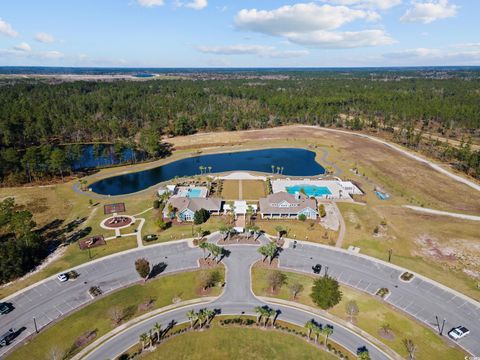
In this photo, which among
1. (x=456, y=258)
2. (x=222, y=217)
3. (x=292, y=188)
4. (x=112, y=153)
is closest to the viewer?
(x=456, y=258)

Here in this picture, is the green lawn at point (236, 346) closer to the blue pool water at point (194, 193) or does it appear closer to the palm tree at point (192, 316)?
the palm tree at point (192, 316)

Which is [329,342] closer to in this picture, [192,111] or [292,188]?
[292,188]

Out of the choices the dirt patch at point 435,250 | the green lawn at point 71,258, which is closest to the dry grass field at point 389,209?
the dirt patch at point 435,250

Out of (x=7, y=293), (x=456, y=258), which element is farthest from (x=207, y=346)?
(x=456, y=258)

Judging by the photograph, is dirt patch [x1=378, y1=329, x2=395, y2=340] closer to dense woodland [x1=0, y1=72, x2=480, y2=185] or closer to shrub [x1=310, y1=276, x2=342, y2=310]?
shrub [x1=310, y1=276, x2=342, y2=310]

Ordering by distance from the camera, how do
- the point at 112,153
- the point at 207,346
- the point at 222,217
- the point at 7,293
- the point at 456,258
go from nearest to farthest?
1. the point at 207,346
2. the point at 7,293
3. the point at 456,258
4. the point at 222,217
5. the point at 112,153

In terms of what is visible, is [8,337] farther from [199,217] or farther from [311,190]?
[311,190]
